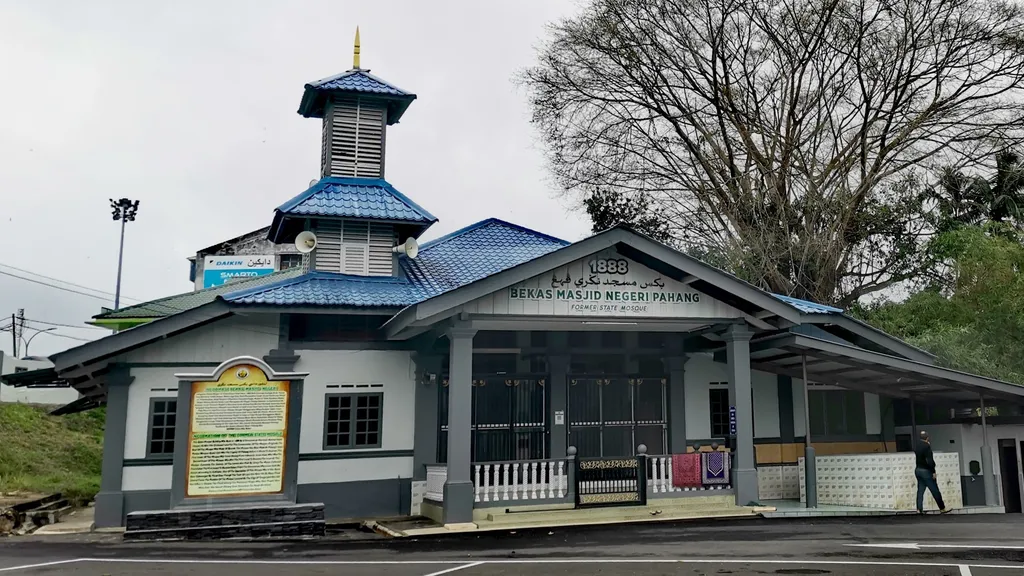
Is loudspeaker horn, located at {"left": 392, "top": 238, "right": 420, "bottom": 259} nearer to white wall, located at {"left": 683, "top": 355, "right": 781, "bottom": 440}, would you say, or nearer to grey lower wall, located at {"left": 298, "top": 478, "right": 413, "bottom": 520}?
grey lower wall, located at {"left": 298, "top": 478, "right": 413, "bottom": 520}

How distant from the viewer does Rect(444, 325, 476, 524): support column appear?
13.0 metres

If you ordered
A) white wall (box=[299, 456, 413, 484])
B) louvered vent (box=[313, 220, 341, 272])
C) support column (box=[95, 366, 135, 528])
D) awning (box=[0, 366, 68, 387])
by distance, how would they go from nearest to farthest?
support column (box=[95, 366, 135, 528]) → awning (box=[0, 366, 68, 387]) → white wall (box=[299, 456, 413, 484]) → louvered vent (box=[313, 220, 341, 272])

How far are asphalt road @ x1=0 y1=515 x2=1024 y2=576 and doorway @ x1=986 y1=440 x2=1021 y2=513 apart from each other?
4.29 metres

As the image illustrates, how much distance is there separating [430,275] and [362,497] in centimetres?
452

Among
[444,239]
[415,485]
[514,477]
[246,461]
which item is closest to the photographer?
[246,461]

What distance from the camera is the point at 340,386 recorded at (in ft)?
48.7

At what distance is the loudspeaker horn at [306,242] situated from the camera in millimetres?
16109

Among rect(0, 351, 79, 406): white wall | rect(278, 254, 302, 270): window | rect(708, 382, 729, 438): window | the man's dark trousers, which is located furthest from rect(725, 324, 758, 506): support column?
rect(278, 254, 302, 270): window

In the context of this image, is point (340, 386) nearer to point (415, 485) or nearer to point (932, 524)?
point (415, 485)

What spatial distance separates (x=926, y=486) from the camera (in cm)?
1464

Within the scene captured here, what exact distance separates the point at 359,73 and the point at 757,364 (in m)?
10.4

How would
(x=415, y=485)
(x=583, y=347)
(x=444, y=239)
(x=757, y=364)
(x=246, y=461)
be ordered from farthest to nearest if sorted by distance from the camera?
(x=444, y=239) → (x=757, y=364) → (x=583, y=347) → (x=415, y=485) → (x=246, y=461)

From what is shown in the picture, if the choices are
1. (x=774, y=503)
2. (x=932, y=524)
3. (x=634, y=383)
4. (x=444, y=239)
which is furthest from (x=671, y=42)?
(x=932, y=524)

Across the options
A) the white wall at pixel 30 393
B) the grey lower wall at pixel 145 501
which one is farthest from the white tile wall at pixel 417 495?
the white wall at pixel 30 393
